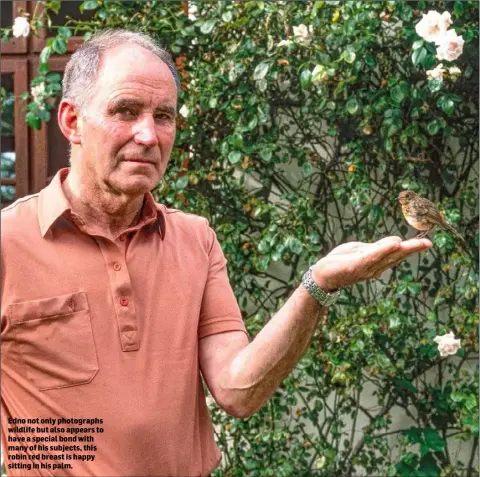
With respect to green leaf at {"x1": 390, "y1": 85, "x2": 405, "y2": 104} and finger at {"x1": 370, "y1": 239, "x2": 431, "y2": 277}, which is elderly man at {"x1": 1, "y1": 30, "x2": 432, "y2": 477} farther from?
green leaf at {"x1": 390, "y1": 85, "x2": 405, "y2": 104}

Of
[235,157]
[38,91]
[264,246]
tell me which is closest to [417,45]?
[235,157]

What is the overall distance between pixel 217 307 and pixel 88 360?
386 millimetres

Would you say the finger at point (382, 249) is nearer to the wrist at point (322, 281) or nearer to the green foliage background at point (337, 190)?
the wrist at point (322, 281)

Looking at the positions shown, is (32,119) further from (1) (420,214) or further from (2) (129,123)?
(2) (129,123)

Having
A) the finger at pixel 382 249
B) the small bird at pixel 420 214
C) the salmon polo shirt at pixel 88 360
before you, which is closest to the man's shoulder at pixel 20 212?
the salmon polo shirt at pixel 88 360

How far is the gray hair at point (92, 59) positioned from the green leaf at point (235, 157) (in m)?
1.80

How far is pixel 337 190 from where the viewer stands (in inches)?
175

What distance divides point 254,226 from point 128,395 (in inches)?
94.5

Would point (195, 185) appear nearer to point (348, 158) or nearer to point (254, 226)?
point (254, 226)

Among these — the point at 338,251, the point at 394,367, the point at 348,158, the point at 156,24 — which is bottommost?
the point at 394,367

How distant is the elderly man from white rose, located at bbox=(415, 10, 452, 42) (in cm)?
182

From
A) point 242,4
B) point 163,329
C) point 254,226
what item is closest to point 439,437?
point 254,226

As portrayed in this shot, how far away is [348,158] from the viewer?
459 centimetres

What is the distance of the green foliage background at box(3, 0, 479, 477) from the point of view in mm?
4285
